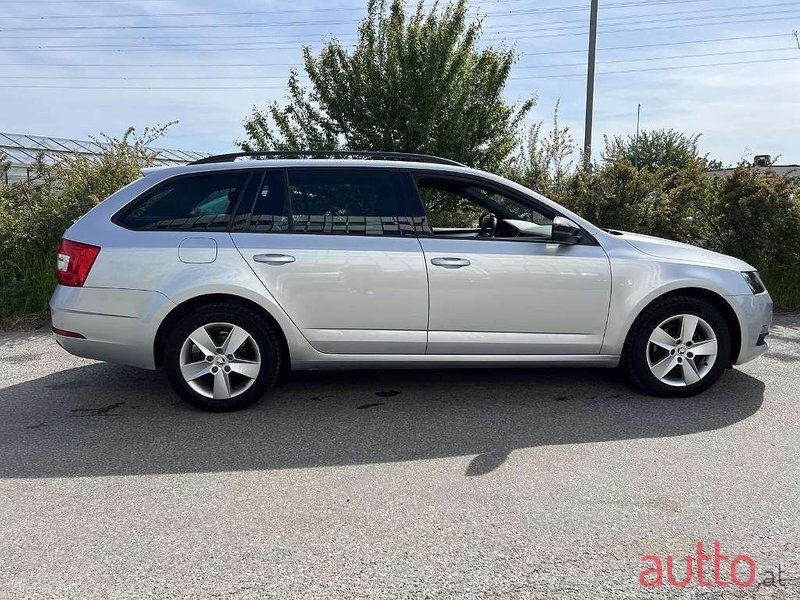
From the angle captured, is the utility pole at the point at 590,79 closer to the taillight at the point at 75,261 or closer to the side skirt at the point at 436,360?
the side skirt at the point at 436,360

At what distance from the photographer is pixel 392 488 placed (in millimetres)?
3396

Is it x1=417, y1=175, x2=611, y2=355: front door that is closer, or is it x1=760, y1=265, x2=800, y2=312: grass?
x1=417, y1=175, x2=611, y2=355: front door

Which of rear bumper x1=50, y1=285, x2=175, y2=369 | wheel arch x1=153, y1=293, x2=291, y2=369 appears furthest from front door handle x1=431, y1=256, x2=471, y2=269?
rear bumper x1=50, y1=285, x2=175, y2=369

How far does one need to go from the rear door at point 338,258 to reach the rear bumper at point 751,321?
229 cm

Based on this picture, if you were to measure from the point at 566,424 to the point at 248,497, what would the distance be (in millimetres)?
2107

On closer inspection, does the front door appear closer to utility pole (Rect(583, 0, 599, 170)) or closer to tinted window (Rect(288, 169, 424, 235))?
tinted window (Rect(288, 169, 424, 235))

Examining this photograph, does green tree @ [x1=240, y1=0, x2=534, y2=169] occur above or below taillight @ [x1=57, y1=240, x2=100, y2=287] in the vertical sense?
above

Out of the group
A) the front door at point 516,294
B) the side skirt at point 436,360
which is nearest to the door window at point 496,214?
the front door at point 516,294

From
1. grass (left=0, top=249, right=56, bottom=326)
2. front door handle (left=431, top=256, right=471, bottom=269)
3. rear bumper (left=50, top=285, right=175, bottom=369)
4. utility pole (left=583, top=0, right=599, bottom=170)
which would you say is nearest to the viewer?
rear bumper (left=50, top=285, right=175, bottom=369)

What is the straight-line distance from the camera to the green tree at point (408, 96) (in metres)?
9.84

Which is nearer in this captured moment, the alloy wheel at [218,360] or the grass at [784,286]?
the alloy wheel at [218,360]

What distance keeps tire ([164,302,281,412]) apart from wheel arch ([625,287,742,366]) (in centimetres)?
254

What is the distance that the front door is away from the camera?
4.46 m

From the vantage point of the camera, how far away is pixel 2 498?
10.8 feet
